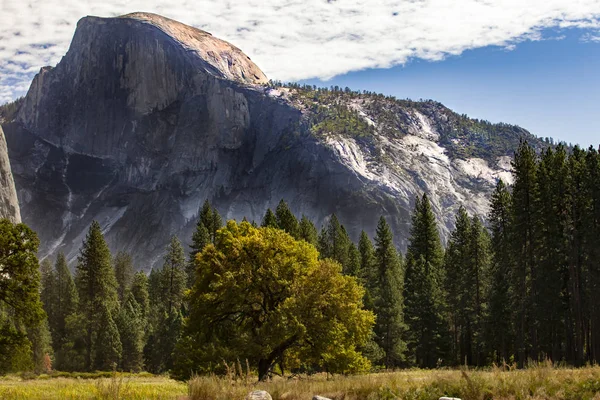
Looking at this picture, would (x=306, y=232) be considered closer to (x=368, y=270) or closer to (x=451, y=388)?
(x=368, y=270)

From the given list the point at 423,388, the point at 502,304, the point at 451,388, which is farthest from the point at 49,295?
the point at 451,388

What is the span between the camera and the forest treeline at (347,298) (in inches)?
1150

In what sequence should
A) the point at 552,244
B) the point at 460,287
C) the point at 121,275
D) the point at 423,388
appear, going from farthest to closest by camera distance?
1. the point at 121,275
2. the point at 460,287
3. the point at 552,244
4. the point at 423,388

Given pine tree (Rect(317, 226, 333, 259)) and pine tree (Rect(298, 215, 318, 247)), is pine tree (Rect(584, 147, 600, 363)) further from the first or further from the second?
pine tree (Rect(317, 226, 333, 259))

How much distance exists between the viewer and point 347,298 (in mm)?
29109

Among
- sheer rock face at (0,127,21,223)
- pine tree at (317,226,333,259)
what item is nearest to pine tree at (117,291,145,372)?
pine tree at (317,226,333,259)

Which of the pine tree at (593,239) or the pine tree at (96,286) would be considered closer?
the pine tree at (593,239)

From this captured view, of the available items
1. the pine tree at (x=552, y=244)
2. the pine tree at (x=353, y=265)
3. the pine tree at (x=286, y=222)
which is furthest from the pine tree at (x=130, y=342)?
the pine tree at (x=552, y=244)

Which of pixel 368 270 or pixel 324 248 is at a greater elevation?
pixel 324 248

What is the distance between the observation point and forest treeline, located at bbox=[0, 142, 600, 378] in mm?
29203

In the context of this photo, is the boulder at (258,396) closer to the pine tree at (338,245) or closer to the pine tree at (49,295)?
the pine tree at (338,245)

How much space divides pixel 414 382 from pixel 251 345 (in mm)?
13297

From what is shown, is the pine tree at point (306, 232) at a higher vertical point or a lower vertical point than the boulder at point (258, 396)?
higher

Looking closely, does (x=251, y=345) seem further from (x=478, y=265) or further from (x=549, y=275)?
(x=478, y=265)
